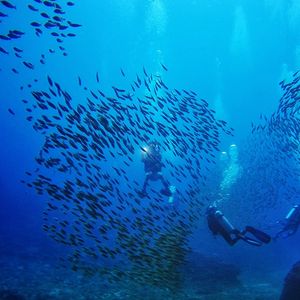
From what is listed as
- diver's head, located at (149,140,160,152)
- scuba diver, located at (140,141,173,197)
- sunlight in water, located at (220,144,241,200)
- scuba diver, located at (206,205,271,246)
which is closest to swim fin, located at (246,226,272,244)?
scuba diver, located at (206,205,271,246)

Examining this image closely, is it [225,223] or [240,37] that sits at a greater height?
[240,37]

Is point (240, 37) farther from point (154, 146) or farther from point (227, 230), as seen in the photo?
point (227, 230)

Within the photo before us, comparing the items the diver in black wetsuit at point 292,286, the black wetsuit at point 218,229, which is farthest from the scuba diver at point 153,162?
the diver in black wetsuit at point 292,286

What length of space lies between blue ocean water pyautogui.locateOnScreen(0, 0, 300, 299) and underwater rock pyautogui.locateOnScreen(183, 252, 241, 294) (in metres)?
0.07

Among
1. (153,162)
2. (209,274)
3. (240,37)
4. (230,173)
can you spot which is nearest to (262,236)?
(153,162)

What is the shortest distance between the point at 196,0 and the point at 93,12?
15.1 meters

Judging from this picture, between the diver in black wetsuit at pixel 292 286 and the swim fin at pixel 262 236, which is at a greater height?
the swim fin at pixel 262 236

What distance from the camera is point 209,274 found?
14.4 m

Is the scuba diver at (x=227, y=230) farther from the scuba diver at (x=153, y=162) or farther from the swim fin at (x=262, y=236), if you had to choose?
the scuba diver at (x=153, y=162)

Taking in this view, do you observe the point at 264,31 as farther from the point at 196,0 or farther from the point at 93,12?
the point at 93,12

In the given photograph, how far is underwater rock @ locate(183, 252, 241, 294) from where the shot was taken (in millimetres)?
13395

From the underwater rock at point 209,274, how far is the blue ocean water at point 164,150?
2.6 inches

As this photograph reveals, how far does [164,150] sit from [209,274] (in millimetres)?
5840

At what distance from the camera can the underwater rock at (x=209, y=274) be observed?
13.4m
